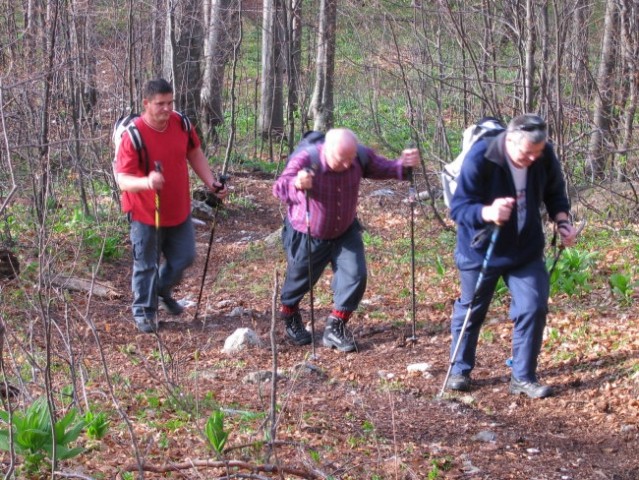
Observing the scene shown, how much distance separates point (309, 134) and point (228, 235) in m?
4.91

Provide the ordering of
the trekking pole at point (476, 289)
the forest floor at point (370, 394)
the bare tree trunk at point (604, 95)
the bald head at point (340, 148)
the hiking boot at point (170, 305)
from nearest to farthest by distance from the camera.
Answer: the forest floor at point (370, 394) < the trekking pole at point (476, 289) < the bald head at point (340, 148) < the hiking boot at point (170, 305) < the bare tree trunk at point (604, 95)

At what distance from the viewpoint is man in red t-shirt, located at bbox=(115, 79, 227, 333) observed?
6637 mm

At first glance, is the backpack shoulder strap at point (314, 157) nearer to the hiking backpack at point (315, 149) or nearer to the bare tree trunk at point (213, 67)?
the hiking backpack at point (315, 149)

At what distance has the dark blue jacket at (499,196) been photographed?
531 centimetres

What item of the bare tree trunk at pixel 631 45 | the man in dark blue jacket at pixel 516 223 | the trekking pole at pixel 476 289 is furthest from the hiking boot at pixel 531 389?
the bare tree trunk at pixel 631 45

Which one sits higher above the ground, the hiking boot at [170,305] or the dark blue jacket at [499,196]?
the dark blue jacket at [499,196]

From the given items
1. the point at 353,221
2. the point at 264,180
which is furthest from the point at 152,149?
the point at 264,180

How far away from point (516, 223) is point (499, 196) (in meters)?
0.20

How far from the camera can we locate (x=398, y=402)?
583cm

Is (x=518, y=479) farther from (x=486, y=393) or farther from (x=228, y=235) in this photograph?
(x=228, y=235)

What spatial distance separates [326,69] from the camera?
53.3 feet

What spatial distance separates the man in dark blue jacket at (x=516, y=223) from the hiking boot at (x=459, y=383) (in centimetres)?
27

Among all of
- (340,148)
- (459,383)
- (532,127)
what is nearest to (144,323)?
(340,148)

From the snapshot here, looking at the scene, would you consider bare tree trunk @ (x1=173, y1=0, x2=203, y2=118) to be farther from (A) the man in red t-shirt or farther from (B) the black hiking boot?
(B) the black hiking boot
